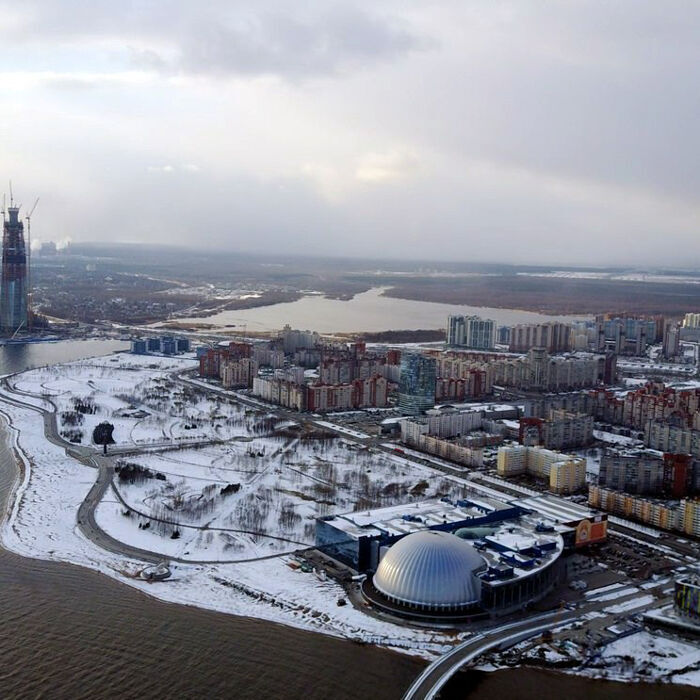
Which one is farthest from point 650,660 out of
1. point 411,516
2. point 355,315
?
point 355,315

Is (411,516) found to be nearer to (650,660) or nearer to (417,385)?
(650,660)

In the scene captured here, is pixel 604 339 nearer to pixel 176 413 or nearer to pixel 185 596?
pixel 176 413

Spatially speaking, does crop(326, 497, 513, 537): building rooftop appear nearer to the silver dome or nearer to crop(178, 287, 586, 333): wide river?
the silver dome

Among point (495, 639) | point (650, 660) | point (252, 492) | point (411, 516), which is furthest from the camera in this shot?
point (252, 492)

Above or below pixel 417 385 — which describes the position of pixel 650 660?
below

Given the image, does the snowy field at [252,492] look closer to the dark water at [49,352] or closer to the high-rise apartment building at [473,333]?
the dark water at [49,352]

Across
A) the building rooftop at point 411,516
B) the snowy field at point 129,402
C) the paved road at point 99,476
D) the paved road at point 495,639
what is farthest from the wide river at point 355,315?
the paved road at point 495,639

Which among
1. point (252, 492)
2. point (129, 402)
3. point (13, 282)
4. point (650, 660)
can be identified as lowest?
point (650, 660)

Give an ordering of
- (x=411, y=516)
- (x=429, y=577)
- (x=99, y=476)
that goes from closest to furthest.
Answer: (x=429, y=577) → (x=411, y=516) → (x=99, y=476)
